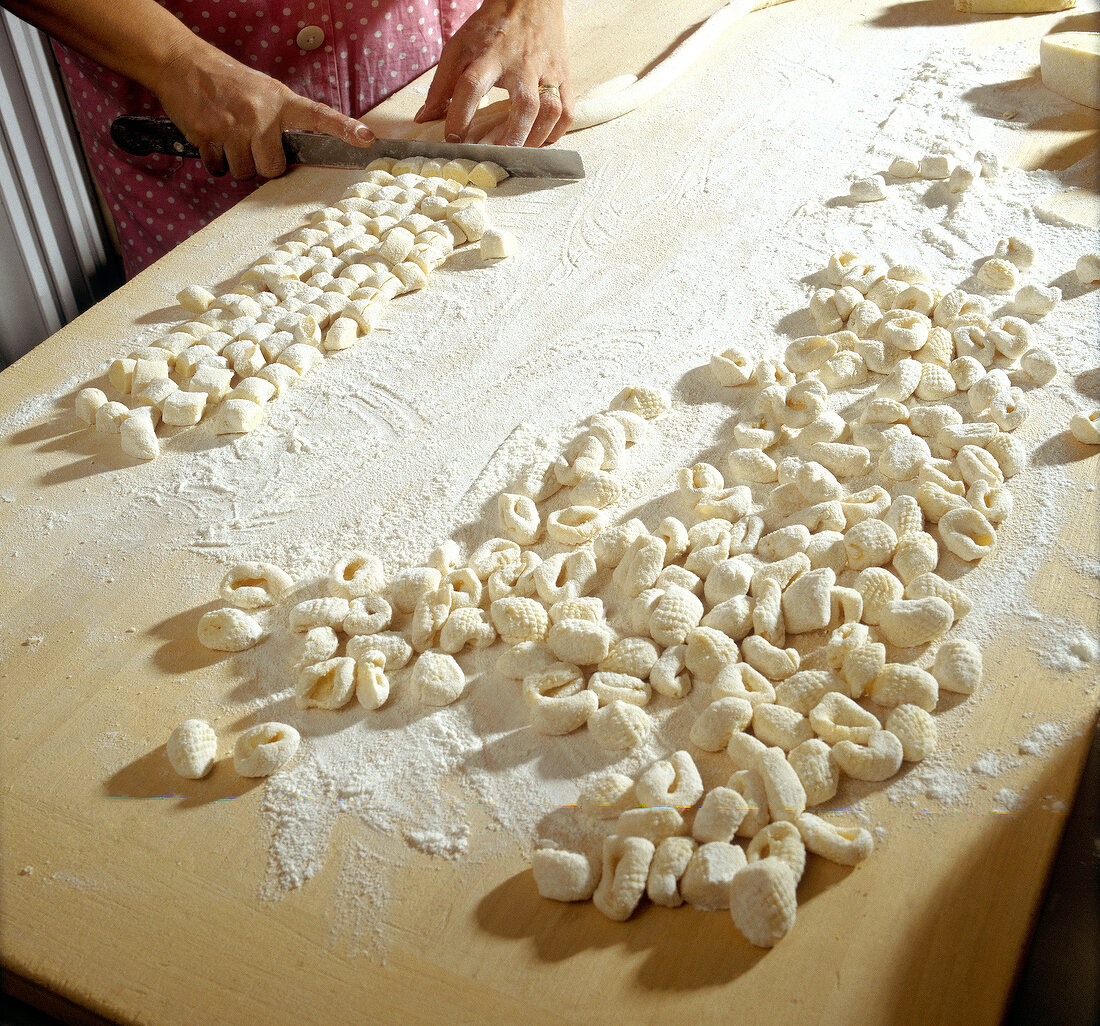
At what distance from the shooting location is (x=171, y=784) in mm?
840

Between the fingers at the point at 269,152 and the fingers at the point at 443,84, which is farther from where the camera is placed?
the fingers at the point at 443,84

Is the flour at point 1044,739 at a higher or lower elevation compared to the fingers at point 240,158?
lower

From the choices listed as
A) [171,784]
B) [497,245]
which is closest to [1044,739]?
[171,784]

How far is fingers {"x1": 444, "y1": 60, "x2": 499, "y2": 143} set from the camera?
168cm

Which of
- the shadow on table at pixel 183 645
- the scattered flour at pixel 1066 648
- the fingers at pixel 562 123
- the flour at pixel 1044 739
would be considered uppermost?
the fingers at pixel 562 123

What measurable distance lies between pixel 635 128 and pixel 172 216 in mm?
936

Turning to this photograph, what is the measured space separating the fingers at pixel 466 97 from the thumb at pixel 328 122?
5.8 inches

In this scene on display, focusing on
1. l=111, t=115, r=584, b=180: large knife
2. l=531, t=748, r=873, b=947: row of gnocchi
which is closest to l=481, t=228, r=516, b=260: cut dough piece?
l=111, t=115, r=584, b=180: large knife

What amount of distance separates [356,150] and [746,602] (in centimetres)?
116

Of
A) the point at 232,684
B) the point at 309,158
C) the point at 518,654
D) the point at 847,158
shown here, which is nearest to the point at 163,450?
the point at 232,684

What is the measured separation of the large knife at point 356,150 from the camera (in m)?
1.62

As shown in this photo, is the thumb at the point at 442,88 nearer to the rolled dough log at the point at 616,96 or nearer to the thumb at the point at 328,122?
the rolled dough log at the point at 616,96

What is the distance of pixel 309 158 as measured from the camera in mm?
1693

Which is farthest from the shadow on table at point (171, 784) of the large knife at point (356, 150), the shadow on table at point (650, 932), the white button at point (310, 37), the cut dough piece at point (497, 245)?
the white button at point (310, 37)
